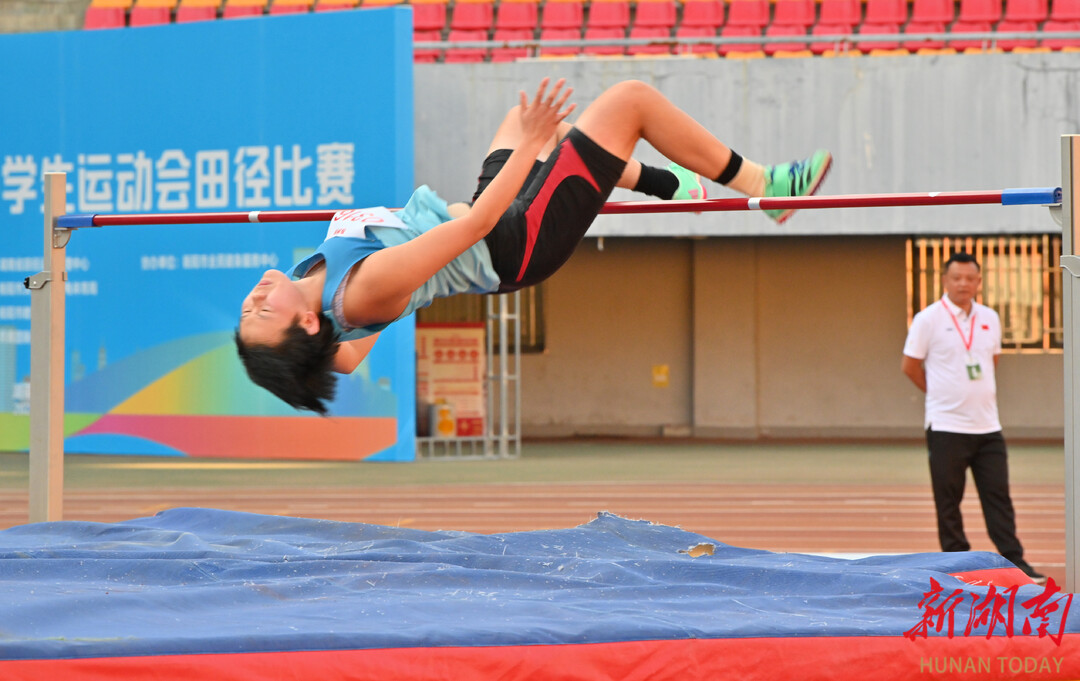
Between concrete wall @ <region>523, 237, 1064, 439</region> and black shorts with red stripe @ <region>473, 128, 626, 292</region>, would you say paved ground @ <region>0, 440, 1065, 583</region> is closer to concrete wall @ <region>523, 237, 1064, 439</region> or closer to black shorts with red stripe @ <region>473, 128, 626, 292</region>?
concrete wall @ <region>523, 237, 1064, 439</region>

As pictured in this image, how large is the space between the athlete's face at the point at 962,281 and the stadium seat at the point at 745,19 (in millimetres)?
6717

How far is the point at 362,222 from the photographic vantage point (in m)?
2.46

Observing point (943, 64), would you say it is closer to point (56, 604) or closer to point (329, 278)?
point (329, 278)

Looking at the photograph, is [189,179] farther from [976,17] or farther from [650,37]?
[976,17]

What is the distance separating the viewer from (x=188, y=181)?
863 centimetres

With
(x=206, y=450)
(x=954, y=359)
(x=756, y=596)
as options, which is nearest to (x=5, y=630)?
(x=756, y=596)

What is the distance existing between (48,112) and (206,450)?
3081mm

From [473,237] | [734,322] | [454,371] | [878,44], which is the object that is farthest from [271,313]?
[734,322]

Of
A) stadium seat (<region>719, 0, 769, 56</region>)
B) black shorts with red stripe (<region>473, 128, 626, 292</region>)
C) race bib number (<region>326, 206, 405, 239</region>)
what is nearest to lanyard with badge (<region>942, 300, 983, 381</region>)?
black shorts with red stripe (<region>473, 128, 626, 292</region>)

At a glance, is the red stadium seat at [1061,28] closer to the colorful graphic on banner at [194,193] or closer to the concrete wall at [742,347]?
the concrete wall at [742,347]

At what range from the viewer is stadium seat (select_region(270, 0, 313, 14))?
34.2 ft

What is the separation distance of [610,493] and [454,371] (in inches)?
121

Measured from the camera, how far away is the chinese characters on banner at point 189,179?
834 centimetres

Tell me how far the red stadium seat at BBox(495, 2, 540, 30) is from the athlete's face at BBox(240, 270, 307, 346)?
8.68m
